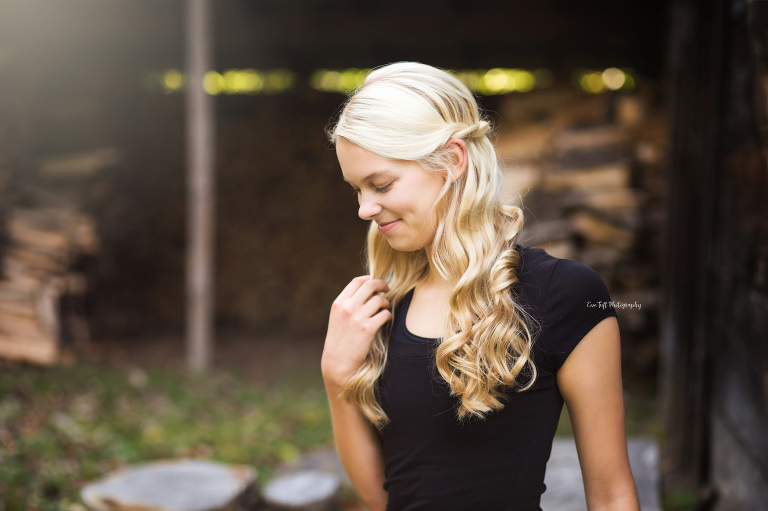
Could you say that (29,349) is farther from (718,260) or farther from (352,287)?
(718,260)

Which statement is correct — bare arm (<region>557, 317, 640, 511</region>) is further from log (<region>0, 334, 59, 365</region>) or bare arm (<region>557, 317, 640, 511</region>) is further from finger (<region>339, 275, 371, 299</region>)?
log (<region>0, 334, 59, 365</region>)

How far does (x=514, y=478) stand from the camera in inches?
51.8

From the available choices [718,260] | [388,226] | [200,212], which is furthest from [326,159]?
[388,226]

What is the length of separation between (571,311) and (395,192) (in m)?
0.41

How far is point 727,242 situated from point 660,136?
120 inches

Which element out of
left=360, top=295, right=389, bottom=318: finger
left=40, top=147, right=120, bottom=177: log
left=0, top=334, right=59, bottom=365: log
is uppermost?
left=40, top=147, right=120, bottom=177: log

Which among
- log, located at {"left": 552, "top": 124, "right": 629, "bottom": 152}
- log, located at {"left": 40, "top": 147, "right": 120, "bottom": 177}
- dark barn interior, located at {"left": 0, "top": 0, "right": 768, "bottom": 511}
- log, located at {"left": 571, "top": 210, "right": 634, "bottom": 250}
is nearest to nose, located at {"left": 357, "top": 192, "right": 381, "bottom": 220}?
dark barn interior, located at {"left": 0, "top": 0, "right": 768, "bottom": 511}

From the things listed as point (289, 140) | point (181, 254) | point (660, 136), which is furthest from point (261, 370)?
point (660, 136)

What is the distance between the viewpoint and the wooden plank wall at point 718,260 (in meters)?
2.17

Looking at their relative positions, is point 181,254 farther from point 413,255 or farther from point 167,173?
point 413,255

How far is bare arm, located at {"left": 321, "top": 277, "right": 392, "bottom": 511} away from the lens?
1404 mm

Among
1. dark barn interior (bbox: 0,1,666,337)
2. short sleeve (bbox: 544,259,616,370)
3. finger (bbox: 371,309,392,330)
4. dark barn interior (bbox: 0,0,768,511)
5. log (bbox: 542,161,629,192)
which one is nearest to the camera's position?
short sleeve (bbox: 544,259,616,370)

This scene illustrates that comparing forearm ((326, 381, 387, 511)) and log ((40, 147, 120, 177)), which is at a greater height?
log ((40, 147, 120, 177))

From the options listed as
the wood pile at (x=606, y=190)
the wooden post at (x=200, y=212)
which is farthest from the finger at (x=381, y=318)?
the wooden post at (x=200, y=212)
